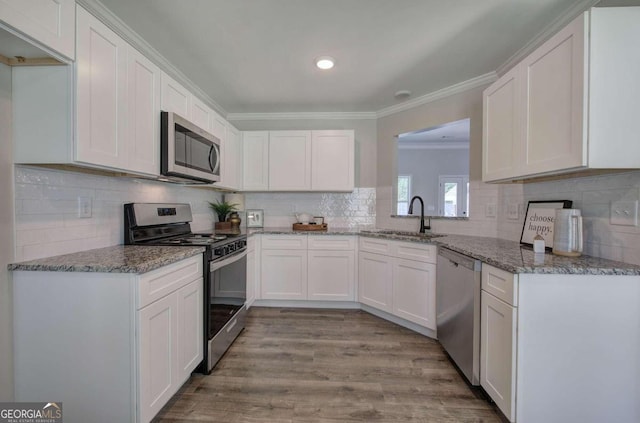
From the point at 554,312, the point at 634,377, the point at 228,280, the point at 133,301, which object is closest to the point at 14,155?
the point at 133,301

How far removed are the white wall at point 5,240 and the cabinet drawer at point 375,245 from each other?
8.65 feet

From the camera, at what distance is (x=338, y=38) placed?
6.95ft

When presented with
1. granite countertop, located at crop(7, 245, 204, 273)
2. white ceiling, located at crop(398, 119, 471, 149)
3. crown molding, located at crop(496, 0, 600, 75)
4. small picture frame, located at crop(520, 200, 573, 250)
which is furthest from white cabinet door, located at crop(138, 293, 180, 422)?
white ceiling, located at crop(398, 119, 471, 149)

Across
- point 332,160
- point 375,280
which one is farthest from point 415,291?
point 332,160

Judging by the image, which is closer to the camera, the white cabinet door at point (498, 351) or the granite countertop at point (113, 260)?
the granite countertop at point (113, 260)

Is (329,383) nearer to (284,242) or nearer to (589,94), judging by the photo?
(284,242)

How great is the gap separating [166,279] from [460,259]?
189 cm

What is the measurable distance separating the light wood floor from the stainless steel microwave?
4.76 ft

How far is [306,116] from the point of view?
379cm

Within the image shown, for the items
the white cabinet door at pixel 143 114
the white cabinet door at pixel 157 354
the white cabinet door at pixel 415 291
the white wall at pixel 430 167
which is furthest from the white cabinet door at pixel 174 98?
the white wall at pixel 430 167

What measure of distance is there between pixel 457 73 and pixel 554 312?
86.9 inches

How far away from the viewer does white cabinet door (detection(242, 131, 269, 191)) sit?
3.53 metres

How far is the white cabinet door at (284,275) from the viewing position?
3191mm

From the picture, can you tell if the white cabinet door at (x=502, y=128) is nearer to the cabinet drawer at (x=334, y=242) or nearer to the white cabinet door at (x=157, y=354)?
the cabinet drawer at (x=334, y=242)
